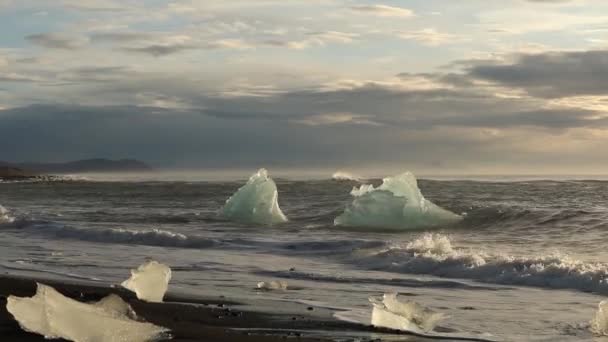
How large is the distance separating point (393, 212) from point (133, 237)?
6420 mm

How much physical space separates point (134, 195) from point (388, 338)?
35.2 meters

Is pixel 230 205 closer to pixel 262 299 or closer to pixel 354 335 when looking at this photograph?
pixel 262 299

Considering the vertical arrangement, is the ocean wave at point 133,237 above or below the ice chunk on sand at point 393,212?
below

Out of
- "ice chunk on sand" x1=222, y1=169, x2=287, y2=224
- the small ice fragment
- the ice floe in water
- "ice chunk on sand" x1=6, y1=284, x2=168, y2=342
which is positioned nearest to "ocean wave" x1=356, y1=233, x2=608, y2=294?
the small ice fragment

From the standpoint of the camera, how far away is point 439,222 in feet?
73.2

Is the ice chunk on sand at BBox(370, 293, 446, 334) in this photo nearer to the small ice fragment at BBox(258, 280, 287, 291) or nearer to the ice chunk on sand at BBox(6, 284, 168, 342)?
the ice chunk on sand at BBox(6, 284, 168, 342)

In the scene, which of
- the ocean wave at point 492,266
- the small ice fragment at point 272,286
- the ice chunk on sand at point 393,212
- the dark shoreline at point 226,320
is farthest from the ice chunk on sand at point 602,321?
the ice chunk on sand at point 393,212

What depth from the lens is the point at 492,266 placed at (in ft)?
41.9

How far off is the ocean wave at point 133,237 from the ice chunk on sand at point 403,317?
1100 centimetres

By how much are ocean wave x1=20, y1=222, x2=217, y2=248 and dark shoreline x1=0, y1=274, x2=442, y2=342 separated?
8.62 m

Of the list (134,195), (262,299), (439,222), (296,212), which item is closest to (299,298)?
(262,299)

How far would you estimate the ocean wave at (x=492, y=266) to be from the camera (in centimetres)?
1144

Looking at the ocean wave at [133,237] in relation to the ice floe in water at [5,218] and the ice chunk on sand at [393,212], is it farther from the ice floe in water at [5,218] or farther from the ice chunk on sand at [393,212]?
the ice chunk on sand at [393,212]

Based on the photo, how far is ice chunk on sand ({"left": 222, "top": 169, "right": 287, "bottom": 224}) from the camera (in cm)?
2380
